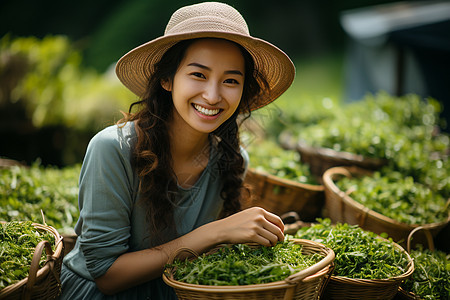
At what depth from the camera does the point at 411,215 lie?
8.39ft

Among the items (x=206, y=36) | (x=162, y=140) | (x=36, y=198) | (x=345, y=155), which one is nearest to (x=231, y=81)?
(x=206, y=36)

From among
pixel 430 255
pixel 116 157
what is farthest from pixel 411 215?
pixel 116 157

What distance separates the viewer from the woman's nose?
67.6 inches

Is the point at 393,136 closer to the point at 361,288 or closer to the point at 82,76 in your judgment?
the point at 361,288

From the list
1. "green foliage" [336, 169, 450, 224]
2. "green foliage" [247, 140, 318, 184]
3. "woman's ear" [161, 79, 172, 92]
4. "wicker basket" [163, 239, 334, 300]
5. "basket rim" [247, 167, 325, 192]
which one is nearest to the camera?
"wicker basket" [163, 239, 334, 300]

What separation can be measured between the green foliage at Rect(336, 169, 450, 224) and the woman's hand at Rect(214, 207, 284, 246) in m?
1.16

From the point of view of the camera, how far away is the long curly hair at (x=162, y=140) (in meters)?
1.80

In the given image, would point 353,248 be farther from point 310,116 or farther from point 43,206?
point 310,116

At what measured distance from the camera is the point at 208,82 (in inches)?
68.5

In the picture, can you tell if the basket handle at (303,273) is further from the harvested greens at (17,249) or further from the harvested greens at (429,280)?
the harvested greens at (17,249)

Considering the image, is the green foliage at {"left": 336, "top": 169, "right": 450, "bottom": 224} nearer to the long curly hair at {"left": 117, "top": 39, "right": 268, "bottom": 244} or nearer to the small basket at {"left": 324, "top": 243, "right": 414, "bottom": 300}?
the small basket at {"left": 324, "top": 243, "right": 414, "bottom": 300}

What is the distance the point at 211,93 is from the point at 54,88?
12.4 ft

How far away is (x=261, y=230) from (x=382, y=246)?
662 millimetres

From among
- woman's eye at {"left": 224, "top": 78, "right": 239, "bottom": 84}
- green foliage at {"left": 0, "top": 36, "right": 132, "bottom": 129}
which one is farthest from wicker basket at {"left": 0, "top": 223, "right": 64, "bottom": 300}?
green foliage at {"left": 0, "top": 36, "right": 132, "bottom": 129}
